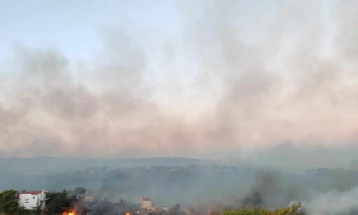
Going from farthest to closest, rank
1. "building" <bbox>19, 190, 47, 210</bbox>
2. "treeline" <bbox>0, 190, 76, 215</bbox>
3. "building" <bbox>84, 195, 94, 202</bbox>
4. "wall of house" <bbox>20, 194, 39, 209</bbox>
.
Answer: "building" <bbox>84, 195, 94, 202</bbox>
"wall of house" <bbox>20, 194, 39, 209</bbox>
"building" <bbox>19, 190, 47, 210</bbox>
"treeline" <bbox>0, 190, 76, 215</bbox>

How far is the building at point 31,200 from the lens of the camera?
58412 mm

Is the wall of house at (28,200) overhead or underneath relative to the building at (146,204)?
overhead

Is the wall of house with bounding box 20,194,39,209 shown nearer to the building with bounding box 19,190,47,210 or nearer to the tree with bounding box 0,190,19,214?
the building with bounding box 19,190,47,210

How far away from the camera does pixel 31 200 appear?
59.2 m

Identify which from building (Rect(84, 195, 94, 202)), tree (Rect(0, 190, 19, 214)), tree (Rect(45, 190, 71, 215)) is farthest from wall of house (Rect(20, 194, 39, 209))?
building (Rect(84, 195, 94, 202))

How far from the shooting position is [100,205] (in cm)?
8262

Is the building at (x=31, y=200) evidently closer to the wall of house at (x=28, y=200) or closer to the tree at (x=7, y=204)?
the wall of house at (x=28, y=200)

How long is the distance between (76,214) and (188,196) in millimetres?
65866

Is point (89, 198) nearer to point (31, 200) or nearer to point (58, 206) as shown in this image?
point (31, 200)

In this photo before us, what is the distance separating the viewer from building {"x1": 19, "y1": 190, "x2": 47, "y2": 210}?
192 feet

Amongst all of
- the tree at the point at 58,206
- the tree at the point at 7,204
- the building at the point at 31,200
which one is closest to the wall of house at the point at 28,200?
the building at the point at 31,200

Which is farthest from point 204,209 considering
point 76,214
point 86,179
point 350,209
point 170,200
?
point 86,179

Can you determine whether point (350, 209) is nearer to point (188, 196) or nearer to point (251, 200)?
point (251, 200)

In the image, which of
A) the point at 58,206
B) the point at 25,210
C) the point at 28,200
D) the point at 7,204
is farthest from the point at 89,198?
the point at 7,204
